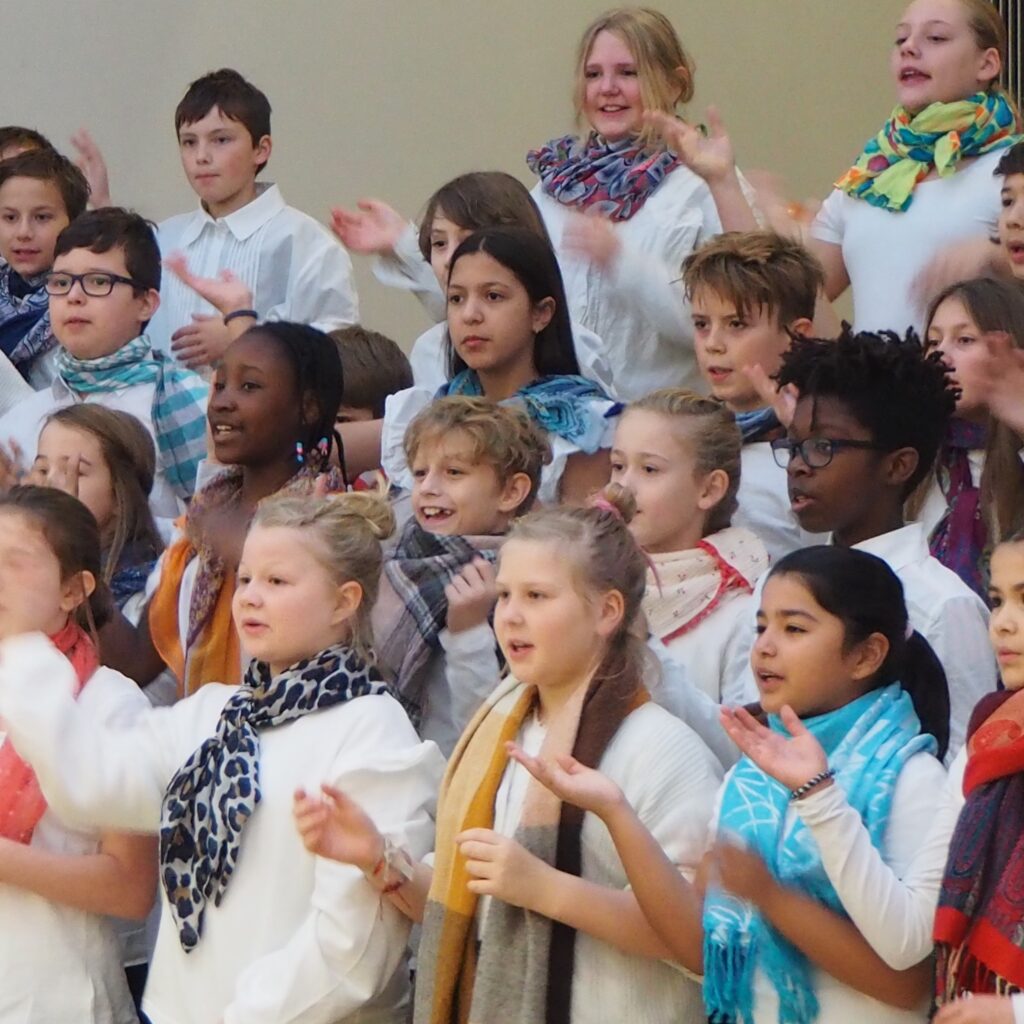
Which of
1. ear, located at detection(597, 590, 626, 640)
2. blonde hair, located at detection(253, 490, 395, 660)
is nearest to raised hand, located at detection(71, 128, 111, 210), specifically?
blonde hair, located at detection(253, 490, 395, 660)

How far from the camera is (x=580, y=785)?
2963 millimetres

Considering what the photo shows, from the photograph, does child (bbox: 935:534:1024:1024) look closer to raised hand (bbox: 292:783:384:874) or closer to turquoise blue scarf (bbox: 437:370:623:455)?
raised hand (bbox: 292:783:384:874)

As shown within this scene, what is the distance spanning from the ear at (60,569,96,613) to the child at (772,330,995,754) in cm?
116

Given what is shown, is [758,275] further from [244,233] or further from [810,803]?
[244,233]

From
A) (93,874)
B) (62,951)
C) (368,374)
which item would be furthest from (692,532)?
(368,374)

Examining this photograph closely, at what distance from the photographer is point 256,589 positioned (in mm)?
3482

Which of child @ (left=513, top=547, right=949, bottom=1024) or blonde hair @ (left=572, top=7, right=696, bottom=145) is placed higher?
blonde hair @ (left=572, top=7, right=696, bottom=145)

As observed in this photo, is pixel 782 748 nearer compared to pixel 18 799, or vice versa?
pixel 782 748

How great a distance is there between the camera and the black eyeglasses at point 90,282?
4934 mm

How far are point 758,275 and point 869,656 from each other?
125cm

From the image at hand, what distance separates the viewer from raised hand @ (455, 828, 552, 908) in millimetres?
3039

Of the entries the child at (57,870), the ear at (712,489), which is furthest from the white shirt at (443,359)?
the child at (57,870)

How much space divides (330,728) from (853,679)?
2.57 ft

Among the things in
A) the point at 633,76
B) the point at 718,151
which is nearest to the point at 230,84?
the point at 633,76
